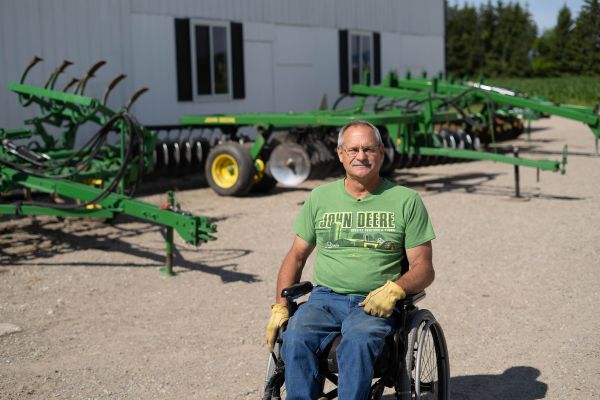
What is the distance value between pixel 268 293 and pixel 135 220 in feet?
12.6

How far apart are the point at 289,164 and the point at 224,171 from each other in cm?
127

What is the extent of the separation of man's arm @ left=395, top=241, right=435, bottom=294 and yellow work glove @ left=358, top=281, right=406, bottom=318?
10 cm

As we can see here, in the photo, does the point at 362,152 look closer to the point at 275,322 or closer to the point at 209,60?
the point at 275,322

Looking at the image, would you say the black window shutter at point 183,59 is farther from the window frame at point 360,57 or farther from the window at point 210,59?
the window frame at point 360,57

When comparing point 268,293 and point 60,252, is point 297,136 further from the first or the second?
point 268,293

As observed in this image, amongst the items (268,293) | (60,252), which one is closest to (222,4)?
(60,252)

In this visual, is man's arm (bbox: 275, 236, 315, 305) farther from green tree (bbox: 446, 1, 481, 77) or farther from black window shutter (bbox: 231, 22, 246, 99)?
green tree (bbox: 446, 1, 481, 77)

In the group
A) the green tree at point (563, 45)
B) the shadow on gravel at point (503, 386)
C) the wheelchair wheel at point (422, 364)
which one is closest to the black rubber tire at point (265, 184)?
the shadow on gravel at point (503, 386)

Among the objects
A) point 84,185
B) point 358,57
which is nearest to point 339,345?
point 84,185

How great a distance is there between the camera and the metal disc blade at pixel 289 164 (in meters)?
11.5

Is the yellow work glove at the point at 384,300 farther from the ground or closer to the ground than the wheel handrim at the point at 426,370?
farther from the ground

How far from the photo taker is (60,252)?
8.51 meters

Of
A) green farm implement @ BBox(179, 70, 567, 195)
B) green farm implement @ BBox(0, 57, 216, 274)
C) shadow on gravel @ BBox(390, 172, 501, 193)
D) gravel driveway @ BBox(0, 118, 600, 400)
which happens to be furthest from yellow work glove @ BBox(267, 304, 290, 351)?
shadow on gravel @ BBox(390, 172, 501, 193)

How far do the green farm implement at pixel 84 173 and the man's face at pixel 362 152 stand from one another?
3.15 metres
